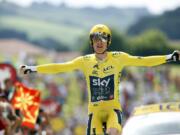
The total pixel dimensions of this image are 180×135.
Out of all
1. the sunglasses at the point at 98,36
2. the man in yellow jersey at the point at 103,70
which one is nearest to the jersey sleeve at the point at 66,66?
the man in yellow jersey at the point at 103,70

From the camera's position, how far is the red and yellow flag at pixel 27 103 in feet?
47.3

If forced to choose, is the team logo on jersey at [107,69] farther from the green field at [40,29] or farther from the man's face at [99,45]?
the green field at [40,29]

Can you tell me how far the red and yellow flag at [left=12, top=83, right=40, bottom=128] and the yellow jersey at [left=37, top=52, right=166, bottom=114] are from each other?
Answer: 4.86m

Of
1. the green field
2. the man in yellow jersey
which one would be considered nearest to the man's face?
the man in yellow jersey

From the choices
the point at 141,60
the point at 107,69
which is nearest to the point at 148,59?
the point at 141,60

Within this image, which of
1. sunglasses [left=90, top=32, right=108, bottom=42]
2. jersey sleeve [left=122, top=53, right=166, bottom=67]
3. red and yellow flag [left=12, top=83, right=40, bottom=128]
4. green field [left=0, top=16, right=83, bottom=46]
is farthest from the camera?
green field [left=0, top=16, right=83, bottom=46]

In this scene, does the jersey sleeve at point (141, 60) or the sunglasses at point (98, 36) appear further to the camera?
the jersey sleeve at point (141, 60)

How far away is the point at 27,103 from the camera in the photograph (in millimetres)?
14898

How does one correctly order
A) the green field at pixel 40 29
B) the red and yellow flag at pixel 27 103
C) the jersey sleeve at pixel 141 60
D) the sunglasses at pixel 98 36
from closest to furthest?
the sunglasses at pixel 98 36 → the jersey sleeve at pixel 141 60 → the red and yellow flag at pixel 27 103 → the green field at pixel 40 29

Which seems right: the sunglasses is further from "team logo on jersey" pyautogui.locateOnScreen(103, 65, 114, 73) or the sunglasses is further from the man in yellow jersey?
"team logo on jersey" pyautogui.locateOnScreen(103, 65, 114, 73)

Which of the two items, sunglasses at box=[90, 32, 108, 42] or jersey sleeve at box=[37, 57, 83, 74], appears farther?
jersey sleeve at box=[37, 57, 83, 74]

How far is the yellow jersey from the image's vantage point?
9.51 meters

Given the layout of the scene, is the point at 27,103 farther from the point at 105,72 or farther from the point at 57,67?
the point at 105,72

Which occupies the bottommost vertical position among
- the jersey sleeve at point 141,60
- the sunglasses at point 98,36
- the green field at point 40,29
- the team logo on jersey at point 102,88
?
the team logo on jersey at point 102,88
